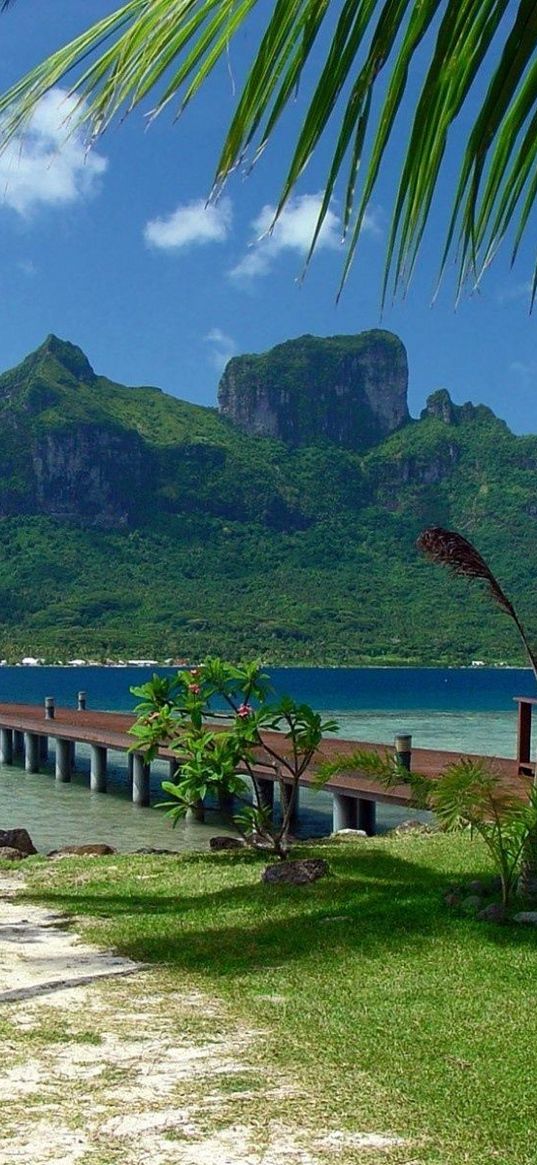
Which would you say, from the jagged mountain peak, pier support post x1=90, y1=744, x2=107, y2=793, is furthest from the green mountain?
pier support post x1=90, y1=744, x2=107, y2=793

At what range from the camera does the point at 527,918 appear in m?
6.91

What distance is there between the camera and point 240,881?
9125 millimetres

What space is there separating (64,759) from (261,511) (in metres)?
110

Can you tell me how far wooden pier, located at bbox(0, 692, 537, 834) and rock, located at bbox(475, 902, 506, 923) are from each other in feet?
3.97

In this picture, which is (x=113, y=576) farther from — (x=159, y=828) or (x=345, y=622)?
(x=159, y=828)

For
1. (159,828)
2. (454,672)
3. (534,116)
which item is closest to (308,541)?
(454,672)

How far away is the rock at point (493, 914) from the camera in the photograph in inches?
274

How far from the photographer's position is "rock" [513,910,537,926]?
6.87 metres

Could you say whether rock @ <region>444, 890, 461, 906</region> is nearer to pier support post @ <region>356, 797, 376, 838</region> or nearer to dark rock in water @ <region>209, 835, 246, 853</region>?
dark rock in water @ <region>209, 835, 246, 853</region>

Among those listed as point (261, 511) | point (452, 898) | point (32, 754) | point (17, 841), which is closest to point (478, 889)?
point (452, 898)

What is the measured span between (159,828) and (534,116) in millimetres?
18581

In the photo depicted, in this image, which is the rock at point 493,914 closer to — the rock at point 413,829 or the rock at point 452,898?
the rock at point 452,898

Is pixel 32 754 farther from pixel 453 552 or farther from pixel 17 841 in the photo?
pixel 453 552

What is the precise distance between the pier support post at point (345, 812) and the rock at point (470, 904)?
935cm
